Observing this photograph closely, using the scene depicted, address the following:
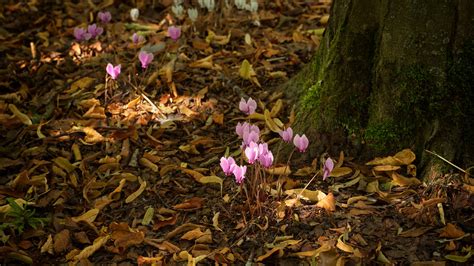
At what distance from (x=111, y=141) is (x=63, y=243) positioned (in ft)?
2.74

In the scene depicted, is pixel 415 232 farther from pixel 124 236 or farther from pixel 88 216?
pixel 88 216

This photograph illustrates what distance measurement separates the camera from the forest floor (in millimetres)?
2635

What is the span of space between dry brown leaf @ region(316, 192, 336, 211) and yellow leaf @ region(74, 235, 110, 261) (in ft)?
3.26

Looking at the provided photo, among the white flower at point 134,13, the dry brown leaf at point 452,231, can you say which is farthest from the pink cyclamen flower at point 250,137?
the white flower at point 134,13

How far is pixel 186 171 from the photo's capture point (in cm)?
315

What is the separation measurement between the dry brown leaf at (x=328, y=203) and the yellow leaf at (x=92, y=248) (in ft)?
3.26

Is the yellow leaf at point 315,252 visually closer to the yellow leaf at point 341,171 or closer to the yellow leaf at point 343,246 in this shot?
the yellow leaf at point 343,246

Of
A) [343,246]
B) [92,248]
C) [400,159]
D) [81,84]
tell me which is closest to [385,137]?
[400,159]

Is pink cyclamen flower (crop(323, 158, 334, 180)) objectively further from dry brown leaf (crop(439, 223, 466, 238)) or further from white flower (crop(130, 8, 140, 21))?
white flower (crop(130, 8, 140, 21))

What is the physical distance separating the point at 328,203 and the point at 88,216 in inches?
45.3

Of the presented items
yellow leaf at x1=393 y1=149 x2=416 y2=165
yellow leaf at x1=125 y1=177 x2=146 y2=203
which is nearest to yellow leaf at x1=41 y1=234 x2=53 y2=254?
yellow leaf at x1=125 y1=177 x2=146 y2=203

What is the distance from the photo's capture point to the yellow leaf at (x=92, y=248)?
268 cm

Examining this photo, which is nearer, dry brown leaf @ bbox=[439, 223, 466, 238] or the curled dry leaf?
dry brown leaf @ bbox=[439, 223, 466, 238]

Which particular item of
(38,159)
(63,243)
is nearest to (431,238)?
(63,243)
